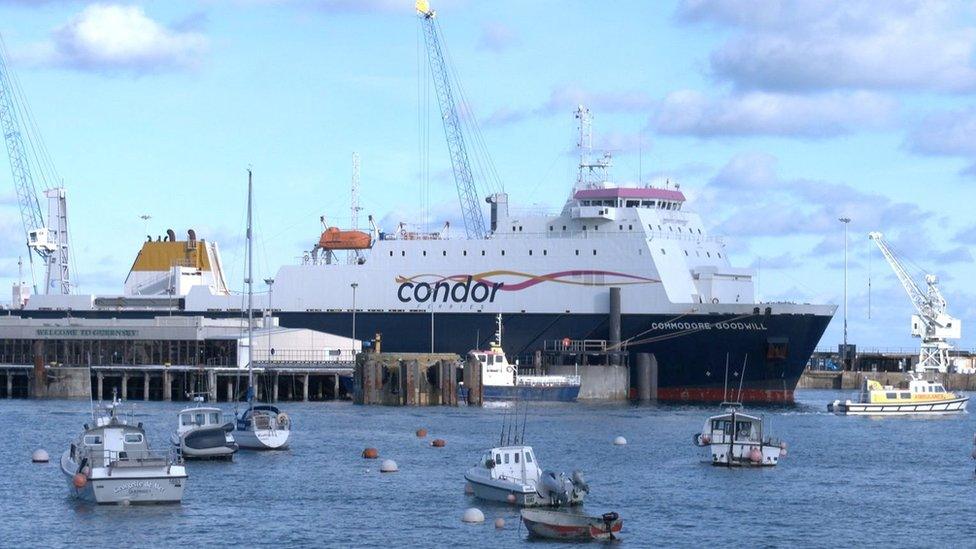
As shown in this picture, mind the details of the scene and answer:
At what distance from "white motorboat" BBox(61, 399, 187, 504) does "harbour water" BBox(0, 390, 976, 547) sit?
0.35 m

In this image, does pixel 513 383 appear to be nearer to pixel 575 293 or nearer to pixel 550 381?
pixel 550 381

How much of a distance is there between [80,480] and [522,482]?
34.2 ft

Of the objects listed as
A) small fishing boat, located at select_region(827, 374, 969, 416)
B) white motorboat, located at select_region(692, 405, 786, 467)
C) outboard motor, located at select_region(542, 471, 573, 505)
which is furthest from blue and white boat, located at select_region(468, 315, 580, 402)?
outboard motor, located at select_region(542, 471, 573, 505)

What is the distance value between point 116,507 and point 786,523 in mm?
15544

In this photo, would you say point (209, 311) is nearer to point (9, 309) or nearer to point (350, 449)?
point (9, 309)

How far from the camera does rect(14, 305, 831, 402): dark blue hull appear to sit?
261 ft

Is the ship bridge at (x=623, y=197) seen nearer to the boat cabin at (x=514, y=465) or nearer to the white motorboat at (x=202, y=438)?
the white motorboat at (x=202, y=438)

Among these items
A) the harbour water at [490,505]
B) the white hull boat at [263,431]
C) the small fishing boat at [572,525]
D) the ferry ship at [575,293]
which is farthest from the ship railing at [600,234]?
the small fishing boat at [572,525]

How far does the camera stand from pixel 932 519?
39.6 meters

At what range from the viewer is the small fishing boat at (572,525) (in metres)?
35.0

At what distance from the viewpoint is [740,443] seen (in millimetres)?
49500

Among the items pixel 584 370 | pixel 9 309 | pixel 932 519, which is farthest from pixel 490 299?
pixel 932 519

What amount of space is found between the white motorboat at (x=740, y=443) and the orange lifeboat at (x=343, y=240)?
139 ft

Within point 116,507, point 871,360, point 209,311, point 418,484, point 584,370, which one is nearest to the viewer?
point 116,507
